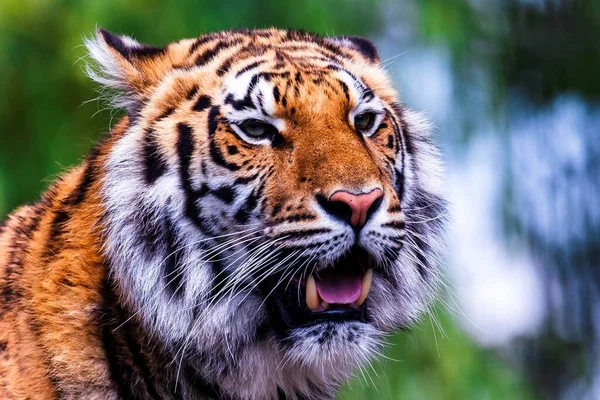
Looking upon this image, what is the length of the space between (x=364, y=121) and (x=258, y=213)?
48 centimetres

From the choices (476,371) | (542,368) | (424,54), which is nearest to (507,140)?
(424,54)

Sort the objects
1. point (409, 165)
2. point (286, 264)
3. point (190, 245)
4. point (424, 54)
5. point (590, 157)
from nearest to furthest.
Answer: point (286, 264) → point (190, 245) → point (409, 165) → point (424, 54) → point (590, 157)

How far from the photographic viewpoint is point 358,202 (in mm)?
2221

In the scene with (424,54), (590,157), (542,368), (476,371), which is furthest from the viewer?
(542,368)

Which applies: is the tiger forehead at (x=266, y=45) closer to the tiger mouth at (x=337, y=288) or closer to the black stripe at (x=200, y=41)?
the black stripe at (x=200, y=41)

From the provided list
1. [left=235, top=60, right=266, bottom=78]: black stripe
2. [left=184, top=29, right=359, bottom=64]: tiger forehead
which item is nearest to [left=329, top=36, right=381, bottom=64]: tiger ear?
[left=184, top=29, right=359, bottom=64]: tiger forehead

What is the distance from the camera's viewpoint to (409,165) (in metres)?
2.81

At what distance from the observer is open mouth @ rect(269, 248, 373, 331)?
2365 mm

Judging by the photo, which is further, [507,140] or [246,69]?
[507,140]

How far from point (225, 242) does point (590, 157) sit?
4.14 meters

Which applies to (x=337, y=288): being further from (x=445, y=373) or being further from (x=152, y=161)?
(x=445, y=373)

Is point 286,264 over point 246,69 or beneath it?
beneath

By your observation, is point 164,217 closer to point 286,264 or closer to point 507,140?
point 286,264

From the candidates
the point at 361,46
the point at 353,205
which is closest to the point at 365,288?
the point at 353,205
